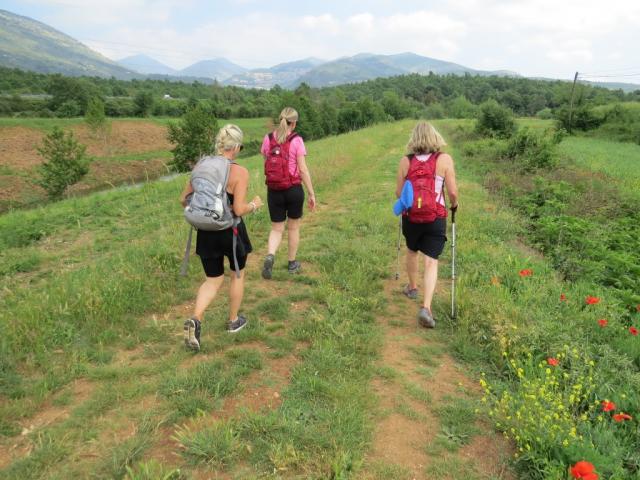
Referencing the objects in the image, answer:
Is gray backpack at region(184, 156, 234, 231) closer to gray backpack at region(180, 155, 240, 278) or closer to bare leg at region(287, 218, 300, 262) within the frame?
gray backpack at region(180, 155, 240, 278)

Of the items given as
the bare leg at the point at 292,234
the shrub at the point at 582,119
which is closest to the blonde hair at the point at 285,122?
the bare leg at the point at 292,234

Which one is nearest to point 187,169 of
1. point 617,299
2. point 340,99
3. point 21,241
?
point 21,241

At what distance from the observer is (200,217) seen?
3684mm

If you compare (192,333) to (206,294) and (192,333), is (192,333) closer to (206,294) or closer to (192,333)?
(192,333)

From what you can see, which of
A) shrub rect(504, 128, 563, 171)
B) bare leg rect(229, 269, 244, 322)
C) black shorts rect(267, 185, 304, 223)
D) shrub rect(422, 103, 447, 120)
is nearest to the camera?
bare leg rect(229, 269, 244, 322)

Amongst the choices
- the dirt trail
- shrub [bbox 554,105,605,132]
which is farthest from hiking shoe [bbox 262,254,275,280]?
shrub [bbox 554,105,605,132]

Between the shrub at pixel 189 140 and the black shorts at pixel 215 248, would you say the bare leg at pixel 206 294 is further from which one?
the shrub at pixel 189 140

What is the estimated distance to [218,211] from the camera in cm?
369

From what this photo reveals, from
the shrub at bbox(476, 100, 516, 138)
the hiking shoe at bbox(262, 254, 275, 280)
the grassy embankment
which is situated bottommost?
the grassy embankment

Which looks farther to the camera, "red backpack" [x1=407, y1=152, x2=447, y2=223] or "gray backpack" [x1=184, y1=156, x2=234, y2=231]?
"red backpack" [x1=407, y1=152, x2=447, y2=223]

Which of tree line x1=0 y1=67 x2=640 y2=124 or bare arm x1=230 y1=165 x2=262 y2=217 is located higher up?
tree line x1=0 y1=67 x2=640 y2=124

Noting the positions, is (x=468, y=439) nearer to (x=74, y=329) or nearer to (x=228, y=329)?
(x=228, y=329)

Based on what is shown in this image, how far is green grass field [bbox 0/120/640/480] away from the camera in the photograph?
273 centimetres

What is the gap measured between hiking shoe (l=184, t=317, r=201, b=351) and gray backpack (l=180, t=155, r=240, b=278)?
0.96 meters
